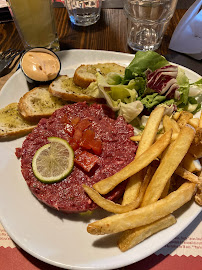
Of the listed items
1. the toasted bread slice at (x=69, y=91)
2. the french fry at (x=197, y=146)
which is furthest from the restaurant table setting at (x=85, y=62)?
the french fry at (x=197, y=146)

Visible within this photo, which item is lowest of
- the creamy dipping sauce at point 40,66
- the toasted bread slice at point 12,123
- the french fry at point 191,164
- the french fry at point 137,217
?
the toasted bread slice at point 12,123

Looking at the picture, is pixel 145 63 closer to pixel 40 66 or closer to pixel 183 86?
pixel 183 86

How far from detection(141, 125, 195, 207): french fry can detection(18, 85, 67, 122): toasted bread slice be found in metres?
1.54

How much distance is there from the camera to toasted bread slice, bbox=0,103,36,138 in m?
2.72

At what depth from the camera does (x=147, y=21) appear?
3.86 m

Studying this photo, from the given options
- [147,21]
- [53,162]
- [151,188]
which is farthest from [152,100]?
[147,21]

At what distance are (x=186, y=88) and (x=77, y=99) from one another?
4.19ft

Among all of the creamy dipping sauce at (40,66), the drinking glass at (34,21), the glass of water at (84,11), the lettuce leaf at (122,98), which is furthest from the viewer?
the glass of water at (84,11)

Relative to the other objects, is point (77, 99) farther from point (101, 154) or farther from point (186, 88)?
point (186, 88)

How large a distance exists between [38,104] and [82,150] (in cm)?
106

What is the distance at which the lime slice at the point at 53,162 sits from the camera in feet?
6.99

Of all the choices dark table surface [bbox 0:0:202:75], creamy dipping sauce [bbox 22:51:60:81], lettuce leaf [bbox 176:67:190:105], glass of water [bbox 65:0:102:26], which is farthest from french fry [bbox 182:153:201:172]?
glass of water [bbox 65:0:102:26]

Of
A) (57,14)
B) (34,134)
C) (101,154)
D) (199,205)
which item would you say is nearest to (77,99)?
(34,134)

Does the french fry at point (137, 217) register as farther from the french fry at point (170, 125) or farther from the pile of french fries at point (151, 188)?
the french fry at point (170, 125)
